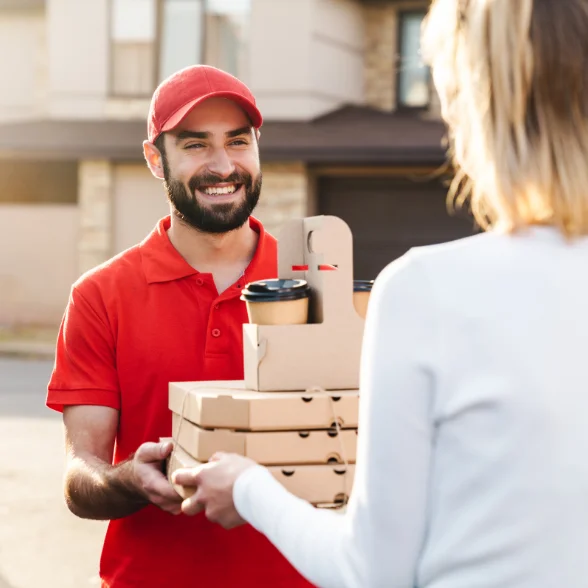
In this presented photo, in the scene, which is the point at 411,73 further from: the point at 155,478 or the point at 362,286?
the point at 155,478

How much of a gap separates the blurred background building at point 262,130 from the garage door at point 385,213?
2 centimetres

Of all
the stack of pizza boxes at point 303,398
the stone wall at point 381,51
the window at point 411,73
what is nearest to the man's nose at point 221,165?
the stack of pizza boxes at point 303,398

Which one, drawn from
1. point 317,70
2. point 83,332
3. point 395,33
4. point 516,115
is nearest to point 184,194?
point 83,332

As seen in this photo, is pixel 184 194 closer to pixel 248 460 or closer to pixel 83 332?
pixel 83 332

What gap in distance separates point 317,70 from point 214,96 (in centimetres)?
1533

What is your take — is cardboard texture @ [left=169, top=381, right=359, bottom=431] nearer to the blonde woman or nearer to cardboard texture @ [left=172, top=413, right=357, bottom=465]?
cardboard texture @ [left=172, top=413, right=357, bottom=465]

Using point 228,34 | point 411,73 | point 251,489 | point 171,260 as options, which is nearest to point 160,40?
point 228,34

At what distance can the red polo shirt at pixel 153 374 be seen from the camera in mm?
2506

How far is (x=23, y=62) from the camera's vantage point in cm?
2006

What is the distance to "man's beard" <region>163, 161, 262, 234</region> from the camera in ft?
8.89

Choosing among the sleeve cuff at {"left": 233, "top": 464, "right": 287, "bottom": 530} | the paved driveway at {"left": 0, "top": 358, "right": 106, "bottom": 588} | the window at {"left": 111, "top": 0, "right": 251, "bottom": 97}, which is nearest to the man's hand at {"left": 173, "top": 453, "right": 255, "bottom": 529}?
the sleeve cuff at {"left": 233, "top": 464, "right": 287, "bottom": 530}

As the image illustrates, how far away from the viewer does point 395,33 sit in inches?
753

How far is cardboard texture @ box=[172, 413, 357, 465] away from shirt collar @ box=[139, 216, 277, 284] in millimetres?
689

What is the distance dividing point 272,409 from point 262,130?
611 inches
